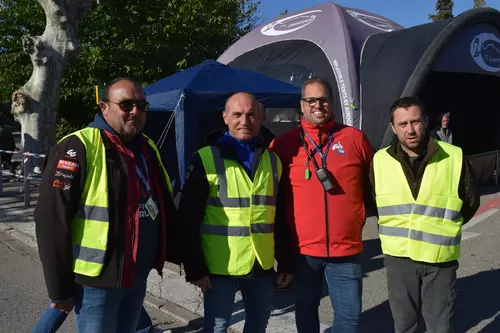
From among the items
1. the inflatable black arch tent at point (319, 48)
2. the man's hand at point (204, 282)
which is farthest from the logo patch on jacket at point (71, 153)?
the inflatable black arch tent at point (319, 48)

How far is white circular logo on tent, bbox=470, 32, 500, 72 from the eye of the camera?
8.69 m

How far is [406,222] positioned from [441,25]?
6.68m

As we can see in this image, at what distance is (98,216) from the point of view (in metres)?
2.13

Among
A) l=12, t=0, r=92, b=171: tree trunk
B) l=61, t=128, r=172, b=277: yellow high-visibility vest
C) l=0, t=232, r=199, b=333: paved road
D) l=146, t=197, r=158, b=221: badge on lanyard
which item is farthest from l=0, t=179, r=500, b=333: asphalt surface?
l=12, t=0, r=92, b=171: tree trunk

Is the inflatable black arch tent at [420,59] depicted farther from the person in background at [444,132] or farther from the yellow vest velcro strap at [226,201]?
the yellow vest velcro strap at [226,201]

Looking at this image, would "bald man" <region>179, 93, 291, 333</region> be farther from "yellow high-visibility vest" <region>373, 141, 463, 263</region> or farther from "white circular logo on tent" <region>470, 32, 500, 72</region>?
"white circular logo on tent" <region>470, 32, 500, 72</region>

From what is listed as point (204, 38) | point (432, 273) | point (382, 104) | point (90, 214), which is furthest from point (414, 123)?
point (204, 38)

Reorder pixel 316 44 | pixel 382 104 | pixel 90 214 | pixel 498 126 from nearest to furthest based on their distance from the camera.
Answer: pixel 90 214, pixel 382 104, pixel 316 44, pixel 498 126

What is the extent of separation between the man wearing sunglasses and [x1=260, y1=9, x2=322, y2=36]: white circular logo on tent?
7.69 meters

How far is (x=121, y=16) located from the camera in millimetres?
16250

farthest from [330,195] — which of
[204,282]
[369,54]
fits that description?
[369,54]

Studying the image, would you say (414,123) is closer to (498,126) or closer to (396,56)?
(396,56)

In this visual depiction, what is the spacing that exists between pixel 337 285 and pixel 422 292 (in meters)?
0.49

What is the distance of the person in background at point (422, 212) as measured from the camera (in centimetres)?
261
